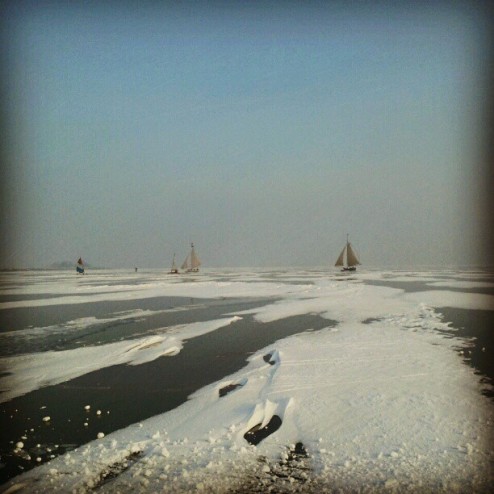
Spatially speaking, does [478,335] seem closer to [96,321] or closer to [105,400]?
[105,400]

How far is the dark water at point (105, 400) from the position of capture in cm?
527

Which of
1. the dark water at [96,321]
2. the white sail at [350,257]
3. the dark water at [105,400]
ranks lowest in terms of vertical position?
the dark water at [96,321]

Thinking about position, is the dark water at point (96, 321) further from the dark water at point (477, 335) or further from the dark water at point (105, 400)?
the dark water at point (477, 335)

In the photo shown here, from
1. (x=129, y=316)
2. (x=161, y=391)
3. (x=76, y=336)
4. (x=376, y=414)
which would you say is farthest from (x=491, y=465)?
(x=129, y=316)

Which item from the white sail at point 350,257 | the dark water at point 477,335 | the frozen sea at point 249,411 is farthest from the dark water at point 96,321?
the white sail at point 350,257

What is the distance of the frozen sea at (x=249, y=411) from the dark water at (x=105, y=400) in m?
0.03

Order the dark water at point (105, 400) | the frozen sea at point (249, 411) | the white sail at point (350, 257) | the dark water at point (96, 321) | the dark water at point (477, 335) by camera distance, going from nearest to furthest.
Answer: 1. the frozen sea at point (249, 411)
2. the dark water at point (105, 400)
3. the dark water at point (477, 335)
4. the dark water at point (96, 321)
5. the white sail at point (350, 257)

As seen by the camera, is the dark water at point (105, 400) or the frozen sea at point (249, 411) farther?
the dark water at point (105, 400)

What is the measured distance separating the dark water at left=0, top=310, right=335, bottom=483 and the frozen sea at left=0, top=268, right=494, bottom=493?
3 centimetres

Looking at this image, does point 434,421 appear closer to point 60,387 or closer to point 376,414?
point 376,414

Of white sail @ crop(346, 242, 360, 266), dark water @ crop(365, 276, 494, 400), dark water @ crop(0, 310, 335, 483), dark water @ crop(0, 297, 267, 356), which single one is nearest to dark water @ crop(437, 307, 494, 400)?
dark water @ crop(365, 276, 494, 400)

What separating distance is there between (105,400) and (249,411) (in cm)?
278

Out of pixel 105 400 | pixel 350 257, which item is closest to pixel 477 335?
pixel 105 400

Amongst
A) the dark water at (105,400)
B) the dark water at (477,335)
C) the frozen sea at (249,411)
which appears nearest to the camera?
the frozen sea at (249,411)
